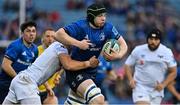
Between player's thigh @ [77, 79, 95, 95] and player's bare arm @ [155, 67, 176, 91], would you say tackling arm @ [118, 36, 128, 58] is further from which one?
player's bare arm @ [155, 67, 176, 91]

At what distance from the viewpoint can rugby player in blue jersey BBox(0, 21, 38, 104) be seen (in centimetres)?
1155

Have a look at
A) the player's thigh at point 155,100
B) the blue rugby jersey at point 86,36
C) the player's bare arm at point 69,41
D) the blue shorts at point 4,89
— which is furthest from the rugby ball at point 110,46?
the player's thigh at point 155,100

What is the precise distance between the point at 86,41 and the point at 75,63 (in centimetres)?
37

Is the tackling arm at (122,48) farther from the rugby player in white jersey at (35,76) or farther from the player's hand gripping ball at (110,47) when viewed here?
the rugby player in white jersey at (35,76)

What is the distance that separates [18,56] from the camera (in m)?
11.6

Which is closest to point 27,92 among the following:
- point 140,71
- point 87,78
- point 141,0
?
point 87,78

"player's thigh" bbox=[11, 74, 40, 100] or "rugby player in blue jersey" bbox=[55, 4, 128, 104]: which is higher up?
"rugby player in blue jersey" bbox=[55, 4, 128, 104]

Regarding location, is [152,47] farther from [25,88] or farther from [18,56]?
[25,88]

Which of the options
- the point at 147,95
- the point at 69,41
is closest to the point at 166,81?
the point at 147,95

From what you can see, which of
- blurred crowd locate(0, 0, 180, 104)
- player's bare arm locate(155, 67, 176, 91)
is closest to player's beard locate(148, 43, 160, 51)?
player's bare arm locate(155, 67, 176, 91)

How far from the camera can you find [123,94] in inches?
775

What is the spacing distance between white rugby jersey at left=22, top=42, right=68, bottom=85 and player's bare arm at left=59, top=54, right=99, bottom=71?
13 cm

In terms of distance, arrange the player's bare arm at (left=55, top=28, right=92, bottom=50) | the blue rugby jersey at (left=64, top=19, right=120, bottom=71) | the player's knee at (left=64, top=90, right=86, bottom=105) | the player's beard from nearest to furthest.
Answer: the player's bare arm at (left=55, top=28, right=92, bottom=50) < the blue rugby jersey at (left=64, top=19, right=120, bottom=71) < the player's knee at (left=64, top=90, right=86, bottom=105) < the player's beard

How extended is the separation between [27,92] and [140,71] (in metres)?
3.88
